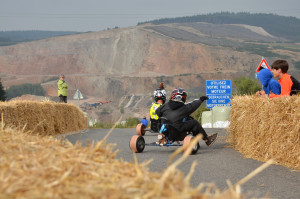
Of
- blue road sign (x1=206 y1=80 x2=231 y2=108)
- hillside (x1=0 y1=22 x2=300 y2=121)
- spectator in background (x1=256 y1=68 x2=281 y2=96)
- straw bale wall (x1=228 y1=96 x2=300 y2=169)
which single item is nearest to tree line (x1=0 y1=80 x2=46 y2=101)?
hillside (x1=0 y1=22 x2=300 y2=121)

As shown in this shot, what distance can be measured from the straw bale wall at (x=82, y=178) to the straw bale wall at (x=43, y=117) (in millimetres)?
8291

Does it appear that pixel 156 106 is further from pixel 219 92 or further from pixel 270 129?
pixel 219 92

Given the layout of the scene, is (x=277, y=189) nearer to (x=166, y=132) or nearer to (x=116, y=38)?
(x=166, y=132)

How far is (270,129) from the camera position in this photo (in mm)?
→ 9258

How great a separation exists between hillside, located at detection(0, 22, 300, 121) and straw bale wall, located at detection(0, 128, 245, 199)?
11209 cm

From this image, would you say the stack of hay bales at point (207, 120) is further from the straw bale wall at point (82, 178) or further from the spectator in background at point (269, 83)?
the straw bale wall at point (82, 178)

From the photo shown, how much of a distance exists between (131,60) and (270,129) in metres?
132

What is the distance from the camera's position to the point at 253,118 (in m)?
10.2

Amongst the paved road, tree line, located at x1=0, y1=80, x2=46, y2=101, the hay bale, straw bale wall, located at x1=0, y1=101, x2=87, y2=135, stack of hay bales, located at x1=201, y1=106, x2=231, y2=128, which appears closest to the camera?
the paved road

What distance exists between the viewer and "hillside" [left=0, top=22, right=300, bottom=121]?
123 m

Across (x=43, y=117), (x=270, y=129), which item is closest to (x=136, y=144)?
(x=270, y=129)

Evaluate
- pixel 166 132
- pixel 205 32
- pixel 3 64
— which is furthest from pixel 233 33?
pixel 166 132

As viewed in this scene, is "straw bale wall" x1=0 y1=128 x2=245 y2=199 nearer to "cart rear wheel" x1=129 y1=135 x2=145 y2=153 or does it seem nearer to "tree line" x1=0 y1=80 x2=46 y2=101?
"cart rear wheel" x1=129 y1=135 x2=145 y2=153

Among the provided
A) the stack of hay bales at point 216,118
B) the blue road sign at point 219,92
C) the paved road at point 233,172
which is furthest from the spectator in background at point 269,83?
the blue road sign at point 219,92
